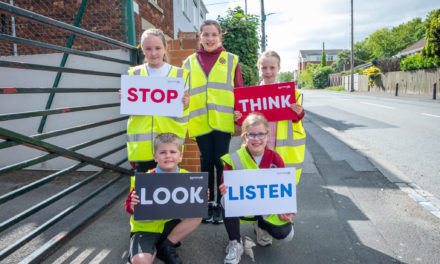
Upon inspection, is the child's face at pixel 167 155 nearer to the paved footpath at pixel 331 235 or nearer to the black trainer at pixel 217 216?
the paved footpath at pixel 331 235

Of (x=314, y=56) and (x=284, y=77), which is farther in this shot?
(x=284, y=77)

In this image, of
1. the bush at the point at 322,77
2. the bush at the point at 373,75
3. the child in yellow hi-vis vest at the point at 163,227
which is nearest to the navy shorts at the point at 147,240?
the child in yellow hi-vis vest at the point at 163,227

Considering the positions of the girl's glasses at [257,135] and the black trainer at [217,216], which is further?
the black trainer at [217,216]

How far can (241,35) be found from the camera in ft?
25.7

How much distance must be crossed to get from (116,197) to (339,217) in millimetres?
2604

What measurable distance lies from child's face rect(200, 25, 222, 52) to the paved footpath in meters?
1.84

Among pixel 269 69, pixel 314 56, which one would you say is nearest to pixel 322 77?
pixel 314 56

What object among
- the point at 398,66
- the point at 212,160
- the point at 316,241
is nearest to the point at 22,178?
the point at 212,160

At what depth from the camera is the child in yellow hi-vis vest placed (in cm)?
229

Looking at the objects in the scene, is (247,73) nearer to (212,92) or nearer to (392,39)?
(212,92)

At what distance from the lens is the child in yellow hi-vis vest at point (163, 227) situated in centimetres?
229

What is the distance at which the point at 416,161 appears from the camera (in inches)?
207

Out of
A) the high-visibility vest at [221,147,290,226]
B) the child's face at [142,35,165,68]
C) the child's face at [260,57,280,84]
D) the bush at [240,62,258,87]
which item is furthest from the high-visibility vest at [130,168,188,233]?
the bush at [240,62,258,87]

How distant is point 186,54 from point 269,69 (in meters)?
1.58
